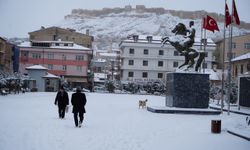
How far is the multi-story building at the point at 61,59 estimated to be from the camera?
71062mm

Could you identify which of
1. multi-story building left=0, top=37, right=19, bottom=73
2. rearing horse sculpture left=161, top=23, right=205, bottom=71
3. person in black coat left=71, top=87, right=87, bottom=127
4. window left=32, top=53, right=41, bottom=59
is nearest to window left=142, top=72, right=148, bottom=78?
window left=32, top=53, right=41, bottom=59

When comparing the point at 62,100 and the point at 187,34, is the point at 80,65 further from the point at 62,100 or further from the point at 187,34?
the point at 62,100

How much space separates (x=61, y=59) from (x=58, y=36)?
29.9ft

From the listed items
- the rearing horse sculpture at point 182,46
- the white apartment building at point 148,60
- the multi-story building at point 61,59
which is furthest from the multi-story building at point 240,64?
the multi-story building at point 61,59

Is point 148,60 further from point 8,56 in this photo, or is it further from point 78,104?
point 78,104

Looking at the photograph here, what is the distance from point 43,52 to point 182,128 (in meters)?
58.9

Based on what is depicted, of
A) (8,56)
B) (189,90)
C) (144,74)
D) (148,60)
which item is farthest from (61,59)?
(189,90)

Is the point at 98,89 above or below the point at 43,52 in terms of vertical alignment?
below

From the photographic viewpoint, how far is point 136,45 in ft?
237

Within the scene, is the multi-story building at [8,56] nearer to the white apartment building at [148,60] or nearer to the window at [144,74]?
the white apartment building at [148,60]

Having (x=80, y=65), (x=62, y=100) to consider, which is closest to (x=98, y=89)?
(x=80, y=65)

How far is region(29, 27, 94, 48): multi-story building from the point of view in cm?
7762

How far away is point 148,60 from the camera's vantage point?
7262cm

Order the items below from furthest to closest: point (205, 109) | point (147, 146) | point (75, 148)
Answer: point (205, 109) < point (147, 146) < point (75, 148)
